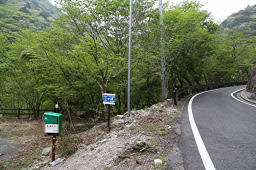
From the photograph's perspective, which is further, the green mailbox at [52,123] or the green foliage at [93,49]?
the green foliage at [93,49]

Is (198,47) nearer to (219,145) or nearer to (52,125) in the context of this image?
(219,145)

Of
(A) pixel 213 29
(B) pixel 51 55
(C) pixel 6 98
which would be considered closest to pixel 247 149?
(B) pixel 51 55

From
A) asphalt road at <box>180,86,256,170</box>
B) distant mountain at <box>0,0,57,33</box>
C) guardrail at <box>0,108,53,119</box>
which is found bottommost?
guardrail at <box>0,108,53,119</box>

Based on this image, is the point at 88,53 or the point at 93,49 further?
the point at 88,53

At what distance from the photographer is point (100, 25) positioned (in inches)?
334

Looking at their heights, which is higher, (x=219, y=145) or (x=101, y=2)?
(x=101, y=2)

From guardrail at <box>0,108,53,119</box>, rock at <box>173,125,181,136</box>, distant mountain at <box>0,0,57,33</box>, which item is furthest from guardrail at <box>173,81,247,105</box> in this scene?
guardrail at <box>0,108,53,119</box>

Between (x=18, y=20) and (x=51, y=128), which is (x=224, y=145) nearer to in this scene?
(x=51, y=128)

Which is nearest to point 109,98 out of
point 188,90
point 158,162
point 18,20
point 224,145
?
point 158,162

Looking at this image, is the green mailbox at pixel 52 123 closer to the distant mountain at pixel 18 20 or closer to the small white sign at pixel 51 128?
the small white sign at pixel 51 128

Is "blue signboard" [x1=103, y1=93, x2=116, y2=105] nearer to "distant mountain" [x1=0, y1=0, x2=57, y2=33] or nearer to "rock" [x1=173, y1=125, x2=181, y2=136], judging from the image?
"rock" [x1=173, y1=125, x2=181, y2=136]

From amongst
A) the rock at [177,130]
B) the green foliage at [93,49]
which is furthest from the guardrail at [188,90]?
the rock at [177,130]

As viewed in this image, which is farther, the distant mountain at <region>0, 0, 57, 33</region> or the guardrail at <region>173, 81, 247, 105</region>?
the distant mountain at <region>0, 0, 57, 33</region>

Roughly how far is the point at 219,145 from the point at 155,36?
9.64m
